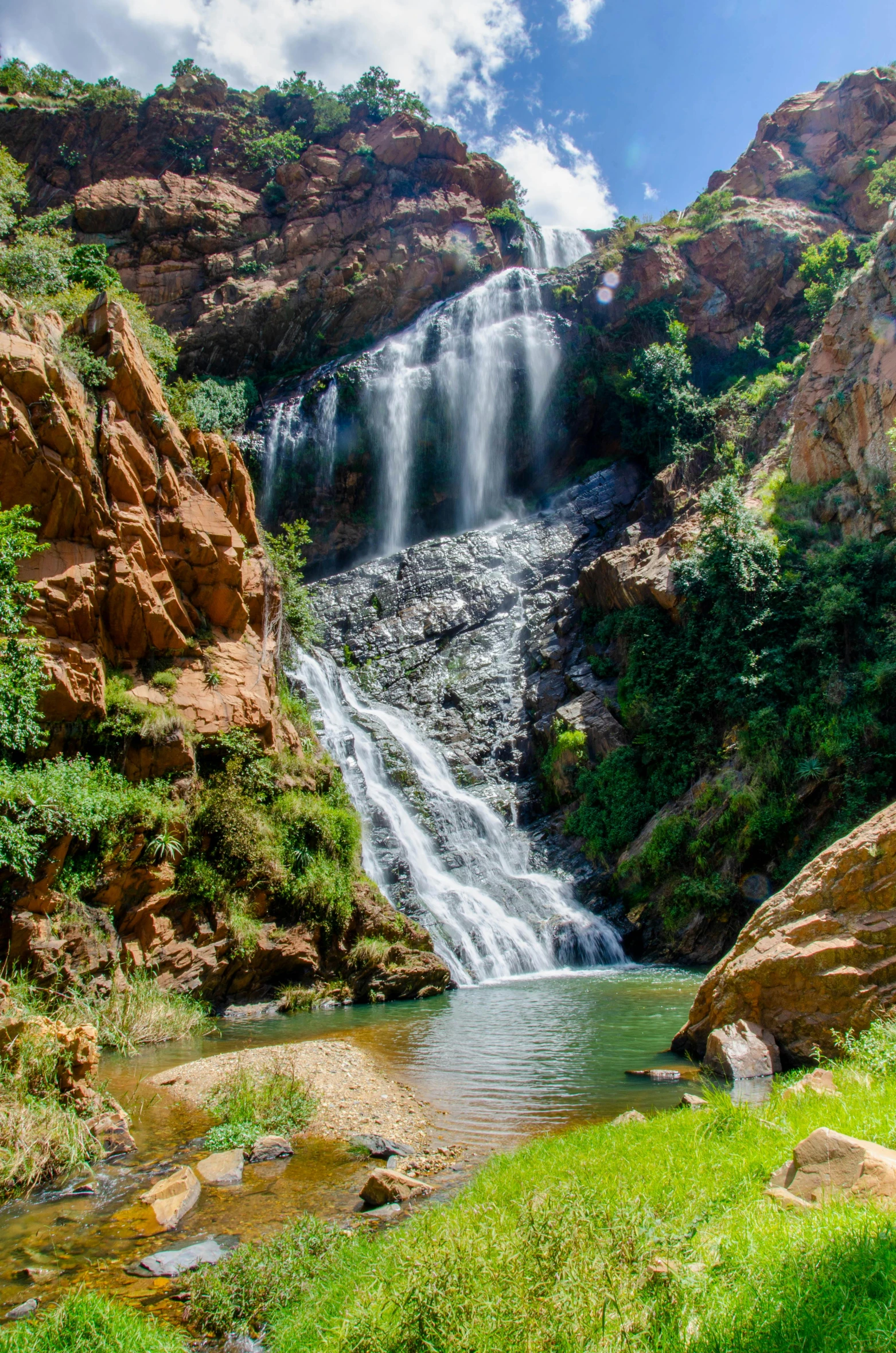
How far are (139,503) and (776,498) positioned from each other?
17.8 meters

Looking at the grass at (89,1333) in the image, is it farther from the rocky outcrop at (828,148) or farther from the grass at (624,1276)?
the rocky outcrop at (828,148)

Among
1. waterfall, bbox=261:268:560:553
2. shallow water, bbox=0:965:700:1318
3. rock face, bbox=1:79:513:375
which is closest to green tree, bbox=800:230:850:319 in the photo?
waterfall, bbox=261:268:560:553

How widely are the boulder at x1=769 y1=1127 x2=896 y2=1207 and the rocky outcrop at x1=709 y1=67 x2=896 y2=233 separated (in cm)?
4411

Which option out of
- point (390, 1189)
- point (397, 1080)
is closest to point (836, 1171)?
point (390, 1189)

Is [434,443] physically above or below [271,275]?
below

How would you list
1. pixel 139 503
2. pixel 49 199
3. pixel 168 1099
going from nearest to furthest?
pixel 168 1099 < pixel 139 503 < pixel 49 199

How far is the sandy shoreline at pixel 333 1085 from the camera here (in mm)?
6734

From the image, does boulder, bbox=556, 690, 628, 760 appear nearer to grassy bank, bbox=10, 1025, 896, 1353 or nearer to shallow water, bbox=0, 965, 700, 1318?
shallow water, bbox=0, 965, 700, 1318

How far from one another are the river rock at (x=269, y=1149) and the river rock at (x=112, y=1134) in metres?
1.00

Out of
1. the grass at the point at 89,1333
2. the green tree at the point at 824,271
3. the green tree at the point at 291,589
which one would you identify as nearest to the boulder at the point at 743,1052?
the grass at the point at 89,1333

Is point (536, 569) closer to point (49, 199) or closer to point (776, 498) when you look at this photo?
point (776, 498)

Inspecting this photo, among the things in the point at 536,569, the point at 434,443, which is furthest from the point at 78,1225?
the point at 434,443

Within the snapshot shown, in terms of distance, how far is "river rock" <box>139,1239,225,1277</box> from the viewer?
4.28m

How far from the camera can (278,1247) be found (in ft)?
14.0
